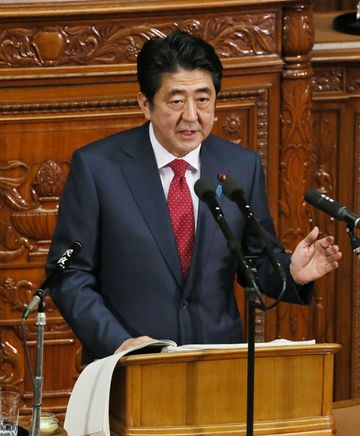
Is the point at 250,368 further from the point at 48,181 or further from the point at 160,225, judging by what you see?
the point at 48,181

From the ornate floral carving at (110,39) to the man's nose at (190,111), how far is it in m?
1.47

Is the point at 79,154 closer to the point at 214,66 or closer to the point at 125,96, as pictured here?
the point at 214,66

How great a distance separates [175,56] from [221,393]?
37.5 inches

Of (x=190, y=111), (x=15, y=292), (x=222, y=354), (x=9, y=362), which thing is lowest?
(x=9, y=362)

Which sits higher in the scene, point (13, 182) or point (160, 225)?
point (160, 225)

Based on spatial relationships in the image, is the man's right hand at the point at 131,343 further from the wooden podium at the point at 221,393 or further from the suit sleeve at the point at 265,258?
the suit sleeve at the point at 265,258

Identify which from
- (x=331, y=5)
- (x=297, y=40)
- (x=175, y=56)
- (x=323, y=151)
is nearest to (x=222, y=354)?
(x=175, y=56)

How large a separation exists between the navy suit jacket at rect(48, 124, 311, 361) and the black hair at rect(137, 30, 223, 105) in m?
0.22

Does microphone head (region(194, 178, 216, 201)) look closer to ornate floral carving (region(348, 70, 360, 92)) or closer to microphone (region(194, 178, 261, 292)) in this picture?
microphone (region(194, 178, 261, 292))

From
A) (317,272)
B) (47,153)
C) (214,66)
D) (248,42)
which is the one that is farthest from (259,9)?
(317,272)

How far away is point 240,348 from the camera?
305 cm

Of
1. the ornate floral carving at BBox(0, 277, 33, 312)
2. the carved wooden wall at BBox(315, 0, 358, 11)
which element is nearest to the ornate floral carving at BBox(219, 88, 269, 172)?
the ornate floral carving at BBox(0, 277, 33, 312)

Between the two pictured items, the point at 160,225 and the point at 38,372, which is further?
the point at 160,225

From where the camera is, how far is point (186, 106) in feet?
11.4
